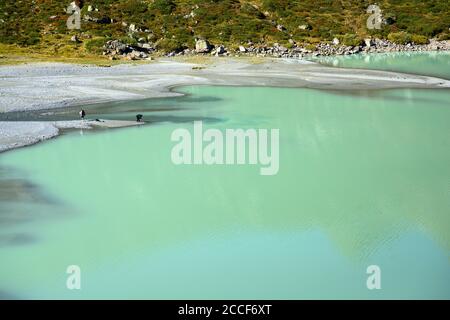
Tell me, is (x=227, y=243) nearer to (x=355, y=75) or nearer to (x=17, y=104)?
(x=17, y=104)

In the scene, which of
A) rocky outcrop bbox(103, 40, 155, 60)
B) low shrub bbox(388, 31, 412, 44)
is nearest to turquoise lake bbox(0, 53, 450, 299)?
rocky outcrop bbox(103, 40, 155, 60)

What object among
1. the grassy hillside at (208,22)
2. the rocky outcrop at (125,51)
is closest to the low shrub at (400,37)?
the grassy hillside at (208,22)

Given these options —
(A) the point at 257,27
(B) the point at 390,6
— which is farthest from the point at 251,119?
(B) the point at 390,6

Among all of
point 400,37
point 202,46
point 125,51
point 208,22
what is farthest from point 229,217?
point 400,37

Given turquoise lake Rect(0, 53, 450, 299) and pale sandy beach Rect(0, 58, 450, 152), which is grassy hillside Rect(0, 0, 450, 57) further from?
turquoise lake Rect(0, 53, 450, 299)

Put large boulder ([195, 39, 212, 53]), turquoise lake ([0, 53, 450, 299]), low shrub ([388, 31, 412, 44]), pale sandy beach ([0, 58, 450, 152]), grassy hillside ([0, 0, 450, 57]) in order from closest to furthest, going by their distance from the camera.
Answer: turquoise lake ([0, 53, 450, 299]) < pale sandy beach ([0, 58, 450, 152]) < large boulder ([195, 39, 212, 53]) < grassy hillside ([0, 0, 450, 57]) < low shrub ([388, 31, 412, 44])

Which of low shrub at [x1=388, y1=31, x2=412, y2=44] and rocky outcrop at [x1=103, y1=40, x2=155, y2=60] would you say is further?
low shrub at [x1=388, y1=31, x2=412, y2=44]

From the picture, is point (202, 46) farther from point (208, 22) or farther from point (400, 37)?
point (400, 37)

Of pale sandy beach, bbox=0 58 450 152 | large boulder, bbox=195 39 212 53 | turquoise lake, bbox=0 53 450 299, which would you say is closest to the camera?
turquoise lake, bbox=0 53 450 299
